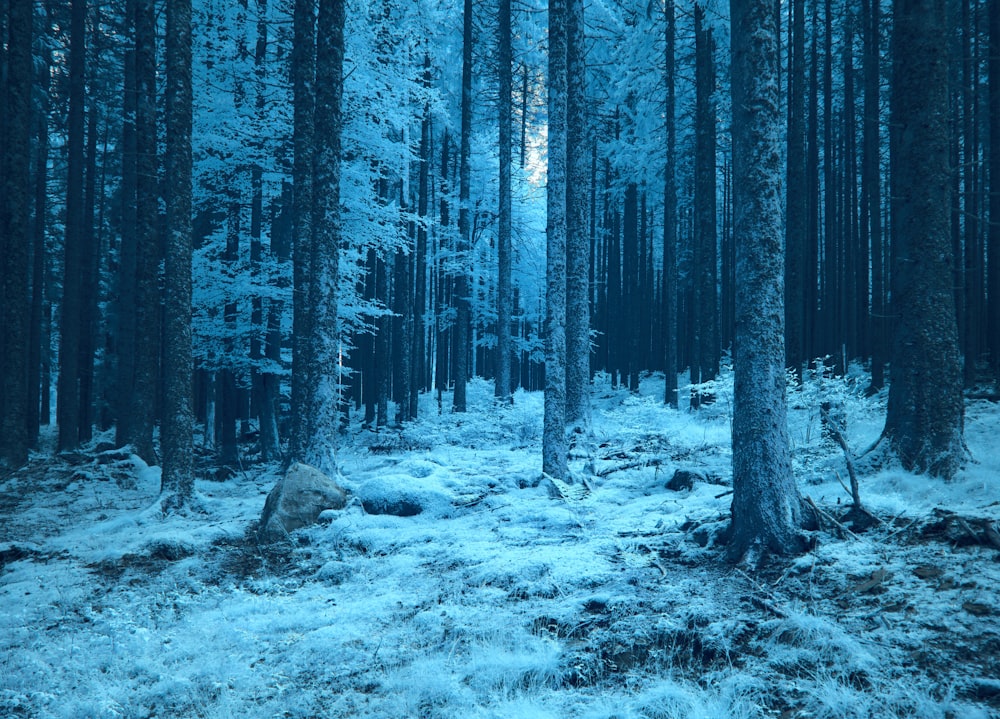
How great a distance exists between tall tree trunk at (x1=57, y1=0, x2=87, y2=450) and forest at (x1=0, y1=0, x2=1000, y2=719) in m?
0.09

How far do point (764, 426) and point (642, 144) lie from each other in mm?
19944

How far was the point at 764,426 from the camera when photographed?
16.7 ft

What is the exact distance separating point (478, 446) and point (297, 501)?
258 inches

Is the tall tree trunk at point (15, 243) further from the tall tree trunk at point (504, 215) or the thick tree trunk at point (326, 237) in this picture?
the tall tree trunk at point (504, 215)

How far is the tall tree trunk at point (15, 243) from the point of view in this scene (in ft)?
37.8

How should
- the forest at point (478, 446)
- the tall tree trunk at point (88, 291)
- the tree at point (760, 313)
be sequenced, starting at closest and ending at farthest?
the forest at point (478, 446) → the tree at point (760, 313) → the tall tree trunk at point (88, 291)

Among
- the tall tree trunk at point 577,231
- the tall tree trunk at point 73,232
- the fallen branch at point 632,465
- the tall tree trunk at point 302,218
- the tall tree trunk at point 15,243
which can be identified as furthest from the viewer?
the tall tree trunk at point 73,232

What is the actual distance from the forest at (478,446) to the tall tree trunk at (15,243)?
70 mm

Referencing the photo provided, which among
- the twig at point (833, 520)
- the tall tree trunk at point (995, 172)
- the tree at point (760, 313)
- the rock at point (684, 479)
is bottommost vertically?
the rock at point (684, 479)

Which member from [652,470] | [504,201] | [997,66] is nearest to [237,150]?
[504,201]

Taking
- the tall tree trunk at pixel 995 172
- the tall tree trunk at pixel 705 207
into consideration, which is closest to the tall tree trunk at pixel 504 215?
the tall tree trunk at pixel 705 207

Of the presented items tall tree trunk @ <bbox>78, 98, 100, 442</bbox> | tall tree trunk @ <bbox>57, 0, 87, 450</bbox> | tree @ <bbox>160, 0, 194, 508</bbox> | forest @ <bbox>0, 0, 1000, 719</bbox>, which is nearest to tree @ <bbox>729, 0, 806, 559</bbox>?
forest @ <bbox>0, 0, 1000, 719</bbox>

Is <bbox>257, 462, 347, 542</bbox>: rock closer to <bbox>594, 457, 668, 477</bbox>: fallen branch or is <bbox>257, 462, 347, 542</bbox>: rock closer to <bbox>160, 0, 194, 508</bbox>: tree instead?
<bbox>160, 0, 194, 508</bbox>: tree

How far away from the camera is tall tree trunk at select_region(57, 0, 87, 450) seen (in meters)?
14.3
